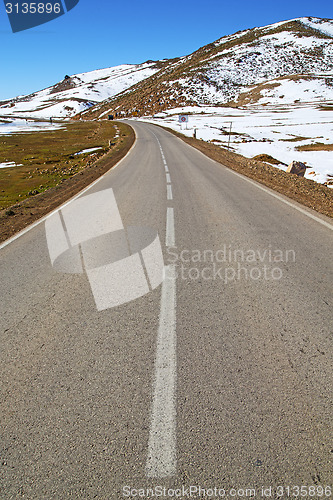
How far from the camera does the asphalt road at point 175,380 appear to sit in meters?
1.82

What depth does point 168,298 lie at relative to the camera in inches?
144

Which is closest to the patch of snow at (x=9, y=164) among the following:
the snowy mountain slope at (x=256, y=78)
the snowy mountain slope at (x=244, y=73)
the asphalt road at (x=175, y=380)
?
the asphalt road at (x=175, y=380)

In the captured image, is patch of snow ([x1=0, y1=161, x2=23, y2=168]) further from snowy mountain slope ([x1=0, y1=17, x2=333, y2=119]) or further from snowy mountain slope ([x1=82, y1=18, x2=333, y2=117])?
snowy mountain slope ([x1=82, y1=18, x2=333, y2=117])

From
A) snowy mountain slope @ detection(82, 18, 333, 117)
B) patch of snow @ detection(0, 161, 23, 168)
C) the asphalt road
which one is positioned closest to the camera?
the asphalt road

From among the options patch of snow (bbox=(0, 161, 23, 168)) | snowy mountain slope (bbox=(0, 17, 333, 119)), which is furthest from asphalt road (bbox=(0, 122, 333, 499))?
snowy mountain slope (bbox=(0, 17, 333, 119))

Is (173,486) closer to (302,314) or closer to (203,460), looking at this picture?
(203,460)

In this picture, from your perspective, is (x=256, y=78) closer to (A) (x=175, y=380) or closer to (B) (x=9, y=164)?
(B) (x=9, y=164)

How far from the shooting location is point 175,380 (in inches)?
96.3

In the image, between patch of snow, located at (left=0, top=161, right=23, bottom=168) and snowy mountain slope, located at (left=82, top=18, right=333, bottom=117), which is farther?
snowy mountain slope, located at (left=82, top=18, right=333, bottom=117)

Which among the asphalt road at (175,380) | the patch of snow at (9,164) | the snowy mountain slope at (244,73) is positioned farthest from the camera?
the snowy mountain slope at (244,73)

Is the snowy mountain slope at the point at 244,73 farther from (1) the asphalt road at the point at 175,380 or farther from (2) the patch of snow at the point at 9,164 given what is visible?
(1) the asphalt road at the point at 175,380

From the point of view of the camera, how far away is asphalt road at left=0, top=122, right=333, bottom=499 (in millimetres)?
1823

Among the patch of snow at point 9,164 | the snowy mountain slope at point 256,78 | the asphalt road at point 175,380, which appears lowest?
the patch of snow at point 9,164

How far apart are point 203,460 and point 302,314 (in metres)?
2.13
